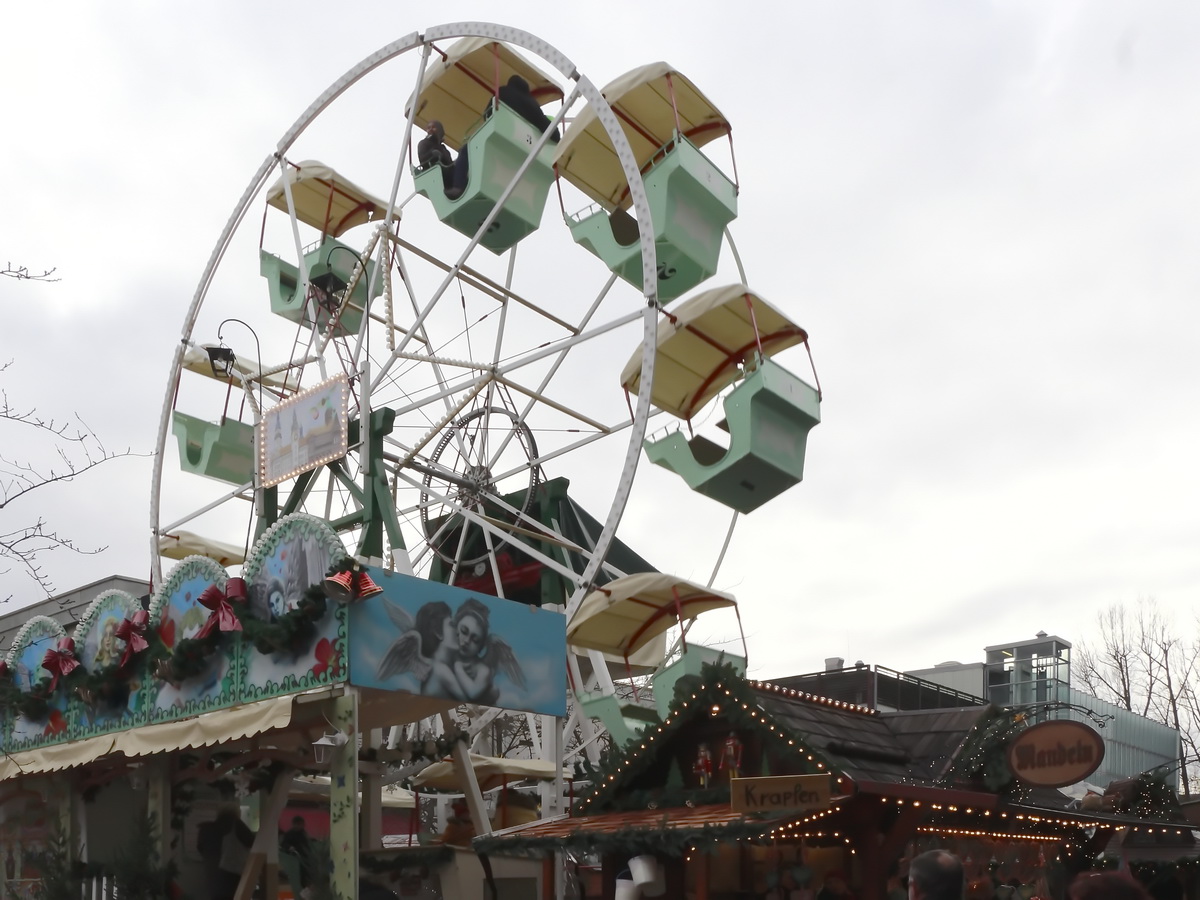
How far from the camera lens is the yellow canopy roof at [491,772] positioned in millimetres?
17547

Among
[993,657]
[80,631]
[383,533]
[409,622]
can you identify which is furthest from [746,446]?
[993,657]

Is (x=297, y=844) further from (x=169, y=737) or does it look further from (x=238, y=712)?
(x=238, y=712)

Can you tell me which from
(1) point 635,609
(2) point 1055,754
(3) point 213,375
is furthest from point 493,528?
(2) point 1055,754

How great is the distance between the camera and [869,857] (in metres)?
10.5

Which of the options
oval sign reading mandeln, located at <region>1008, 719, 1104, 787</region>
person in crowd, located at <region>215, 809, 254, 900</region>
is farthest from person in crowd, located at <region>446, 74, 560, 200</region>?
oval sign reading mandeln, located at <region>1008, 719, 1104, 787</region>

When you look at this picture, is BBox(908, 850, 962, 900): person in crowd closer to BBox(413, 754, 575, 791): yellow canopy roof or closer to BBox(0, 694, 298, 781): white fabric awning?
BBox(0, 694, 298, 781): white fabric awning

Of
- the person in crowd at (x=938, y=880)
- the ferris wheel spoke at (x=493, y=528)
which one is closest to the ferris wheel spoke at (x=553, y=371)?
the ferris wheel spoke at (x=493, y=528)

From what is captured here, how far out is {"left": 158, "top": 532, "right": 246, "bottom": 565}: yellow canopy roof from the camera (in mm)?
21531

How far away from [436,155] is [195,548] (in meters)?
8.12

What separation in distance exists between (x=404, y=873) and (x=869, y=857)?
5975 millimetres

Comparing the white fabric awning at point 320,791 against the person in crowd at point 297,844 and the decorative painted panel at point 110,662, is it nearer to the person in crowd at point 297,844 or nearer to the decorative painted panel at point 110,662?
the person in crowd at point 297,844

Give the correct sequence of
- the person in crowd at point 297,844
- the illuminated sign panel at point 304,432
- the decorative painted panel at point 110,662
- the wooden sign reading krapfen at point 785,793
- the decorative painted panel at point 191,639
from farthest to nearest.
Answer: the illuminated sign panel at point 304,432, the decorative painted panel at point 110,662, the person in crowd at point 297,844, the decorative painted panel at point 191,639, the wooden sign reading krapfen at point 785,793

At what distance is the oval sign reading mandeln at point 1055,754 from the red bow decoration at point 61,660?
10164 mm

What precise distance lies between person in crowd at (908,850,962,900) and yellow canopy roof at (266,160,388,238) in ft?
60.2
